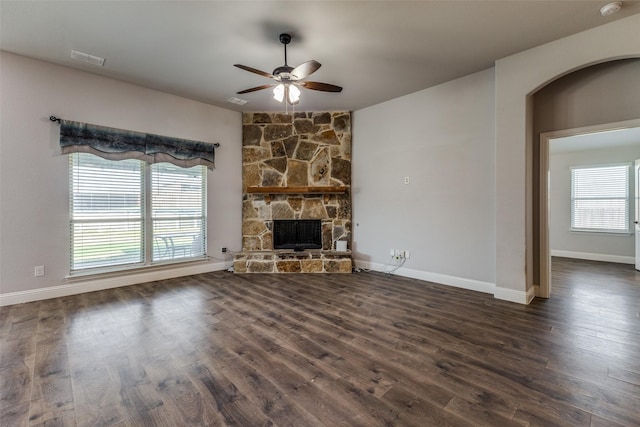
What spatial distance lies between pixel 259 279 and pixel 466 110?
4020 millimetres

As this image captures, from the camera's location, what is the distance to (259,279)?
4.50 metres

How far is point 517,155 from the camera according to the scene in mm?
3350

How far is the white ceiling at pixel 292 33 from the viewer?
253 cm

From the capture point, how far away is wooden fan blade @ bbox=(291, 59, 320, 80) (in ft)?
8.68

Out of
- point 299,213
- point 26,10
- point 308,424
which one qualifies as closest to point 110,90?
point 26,10

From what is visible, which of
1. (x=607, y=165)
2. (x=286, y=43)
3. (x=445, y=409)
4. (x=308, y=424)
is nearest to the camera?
(x=308, y=424)

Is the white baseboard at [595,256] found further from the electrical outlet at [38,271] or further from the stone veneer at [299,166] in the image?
the electrical outlet at [38,271]

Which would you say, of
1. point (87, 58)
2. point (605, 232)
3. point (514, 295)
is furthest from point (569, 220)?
point (87, 58)

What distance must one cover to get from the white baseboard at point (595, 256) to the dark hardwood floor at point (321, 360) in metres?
3.25

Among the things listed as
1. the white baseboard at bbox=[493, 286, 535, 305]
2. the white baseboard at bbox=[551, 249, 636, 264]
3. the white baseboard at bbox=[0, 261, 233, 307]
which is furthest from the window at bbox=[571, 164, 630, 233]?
the white baseboard at bbox=[0, 261, 233, 307]

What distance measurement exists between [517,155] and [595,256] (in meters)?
5.00

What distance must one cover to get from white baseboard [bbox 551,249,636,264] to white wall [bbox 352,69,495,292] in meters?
4.59

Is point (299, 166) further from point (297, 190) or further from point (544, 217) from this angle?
point (544, 217)

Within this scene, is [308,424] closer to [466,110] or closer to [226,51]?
[226,51]
